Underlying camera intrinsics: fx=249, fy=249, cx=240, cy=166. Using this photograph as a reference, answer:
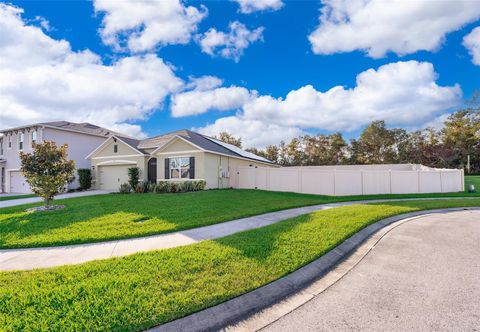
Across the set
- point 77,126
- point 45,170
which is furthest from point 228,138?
point 45,170

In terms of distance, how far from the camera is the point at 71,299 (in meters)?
3.12

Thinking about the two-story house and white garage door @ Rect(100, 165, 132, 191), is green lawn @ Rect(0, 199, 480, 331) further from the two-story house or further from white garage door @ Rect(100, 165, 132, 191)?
the two-story house

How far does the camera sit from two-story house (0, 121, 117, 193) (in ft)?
66.6

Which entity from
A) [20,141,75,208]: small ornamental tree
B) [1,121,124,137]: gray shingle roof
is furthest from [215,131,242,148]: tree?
[20,141,75,208]: small ornamental tree

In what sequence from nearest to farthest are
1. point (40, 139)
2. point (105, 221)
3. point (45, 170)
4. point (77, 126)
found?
point (105, 221) → point (45, 170) → point (40, 139) → point (77, 126)

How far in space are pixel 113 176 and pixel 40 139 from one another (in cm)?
615

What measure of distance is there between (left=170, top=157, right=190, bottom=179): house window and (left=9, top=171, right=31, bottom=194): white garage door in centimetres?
1432

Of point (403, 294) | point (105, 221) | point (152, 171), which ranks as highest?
point (152, 171)

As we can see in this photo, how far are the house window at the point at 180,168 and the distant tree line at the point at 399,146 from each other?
2452 centimetres

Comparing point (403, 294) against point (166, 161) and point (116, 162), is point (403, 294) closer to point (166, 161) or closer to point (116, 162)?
point (166, 161)

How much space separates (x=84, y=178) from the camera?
2031cm

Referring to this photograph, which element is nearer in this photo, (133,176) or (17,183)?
(133,176)

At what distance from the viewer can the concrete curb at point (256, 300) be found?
278cm

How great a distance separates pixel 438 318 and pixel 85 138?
85.1ft
